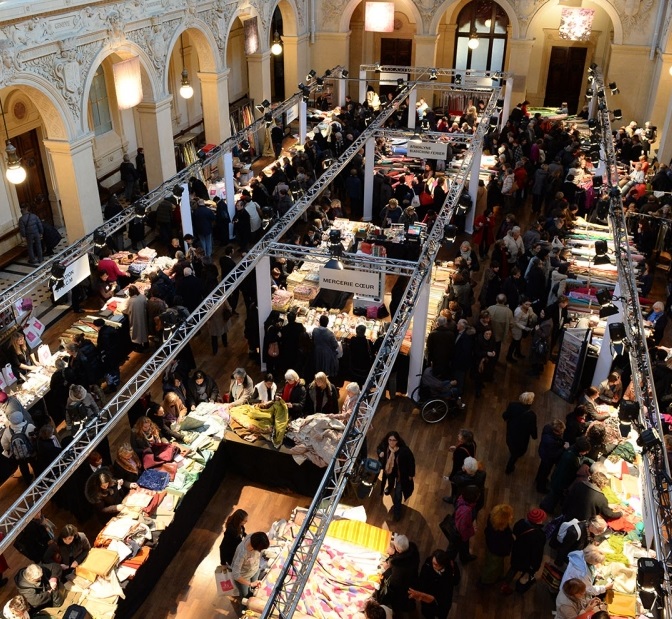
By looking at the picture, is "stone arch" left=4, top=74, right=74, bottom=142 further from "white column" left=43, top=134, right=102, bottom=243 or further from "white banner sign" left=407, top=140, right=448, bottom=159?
"white banner sign" left=407, top=140, right=448, bottom=159

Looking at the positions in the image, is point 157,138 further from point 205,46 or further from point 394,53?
point 394,53

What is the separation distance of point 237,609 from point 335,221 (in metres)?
8.90

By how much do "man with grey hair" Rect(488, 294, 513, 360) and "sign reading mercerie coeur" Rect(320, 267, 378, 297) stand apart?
2257 mm

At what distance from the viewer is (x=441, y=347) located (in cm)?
1030

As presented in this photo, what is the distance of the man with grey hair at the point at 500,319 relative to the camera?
35.8 ft

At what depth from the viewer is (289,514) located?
8.87 m

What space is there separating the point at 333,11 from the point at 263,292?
16454 mm

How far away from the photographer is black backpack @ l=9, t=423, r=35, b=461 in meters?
8.59

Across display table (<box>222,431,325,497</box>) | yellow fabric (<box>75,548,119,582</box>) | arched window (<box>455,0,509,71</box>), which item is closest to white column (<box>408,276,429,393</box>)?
display table (<box>222,431,325,497</box>)

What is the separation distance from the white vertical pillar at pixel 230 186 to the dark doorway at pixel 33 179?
4.15 meters

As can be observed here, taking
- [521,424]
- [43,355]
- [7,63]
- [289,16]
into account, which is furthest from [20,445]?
[289,16]

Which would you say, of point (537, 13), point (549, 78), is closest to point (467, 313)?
point (537, 13)

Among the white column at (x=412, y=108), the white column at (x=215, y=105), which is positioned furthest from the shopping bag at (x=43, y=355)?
the white column at (x=412, y=108)

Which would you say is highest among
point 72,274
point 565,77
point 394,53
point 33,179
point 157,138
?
point 394,53
